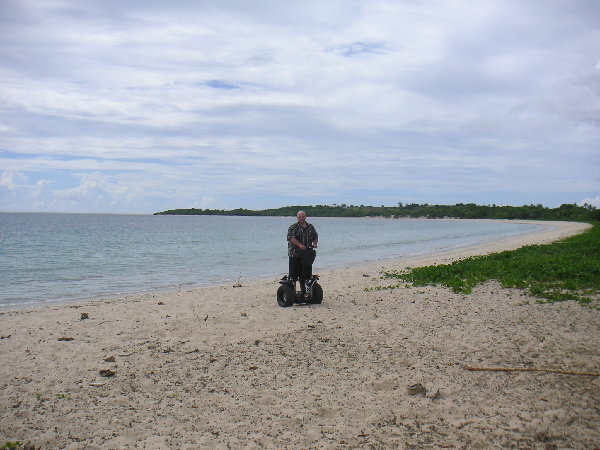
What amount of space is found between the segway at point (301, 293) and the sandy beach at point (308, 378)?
2.22 ft

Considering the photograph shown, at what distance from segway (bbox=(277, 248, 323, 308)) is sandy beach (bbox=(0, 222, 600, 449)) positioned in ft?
2.22

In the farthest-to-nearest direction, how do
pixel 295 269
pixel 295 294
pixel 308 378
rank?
pixel 295 269 → pixel 295 294 → pixel 308 378

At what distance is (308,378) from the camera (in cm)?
663

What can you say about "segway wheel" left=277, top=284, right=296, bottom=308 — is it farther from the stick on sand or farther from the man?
the stick on sand

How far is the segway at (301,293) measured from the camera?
11.9 meters

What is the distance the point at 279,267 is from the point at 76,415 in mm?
20530

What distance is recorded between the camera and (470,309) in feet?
34.7

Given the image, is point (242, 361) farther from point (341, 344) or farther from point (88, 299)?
point (88, 299)

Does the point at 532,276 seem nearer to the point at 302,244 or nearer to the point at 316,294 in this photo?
the point at 316,294

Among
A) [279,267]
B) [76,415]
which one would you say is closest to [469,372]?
[76,415]

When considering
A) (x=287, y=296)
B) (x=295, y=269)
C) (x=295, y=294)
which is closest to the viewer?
(x=287, y=296)

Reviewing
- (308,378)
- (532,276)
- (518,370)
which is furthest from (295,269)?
(532,276)

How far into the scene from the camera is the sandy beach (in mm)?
5055

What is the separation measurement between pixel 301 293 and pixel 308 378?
18.6 feet
